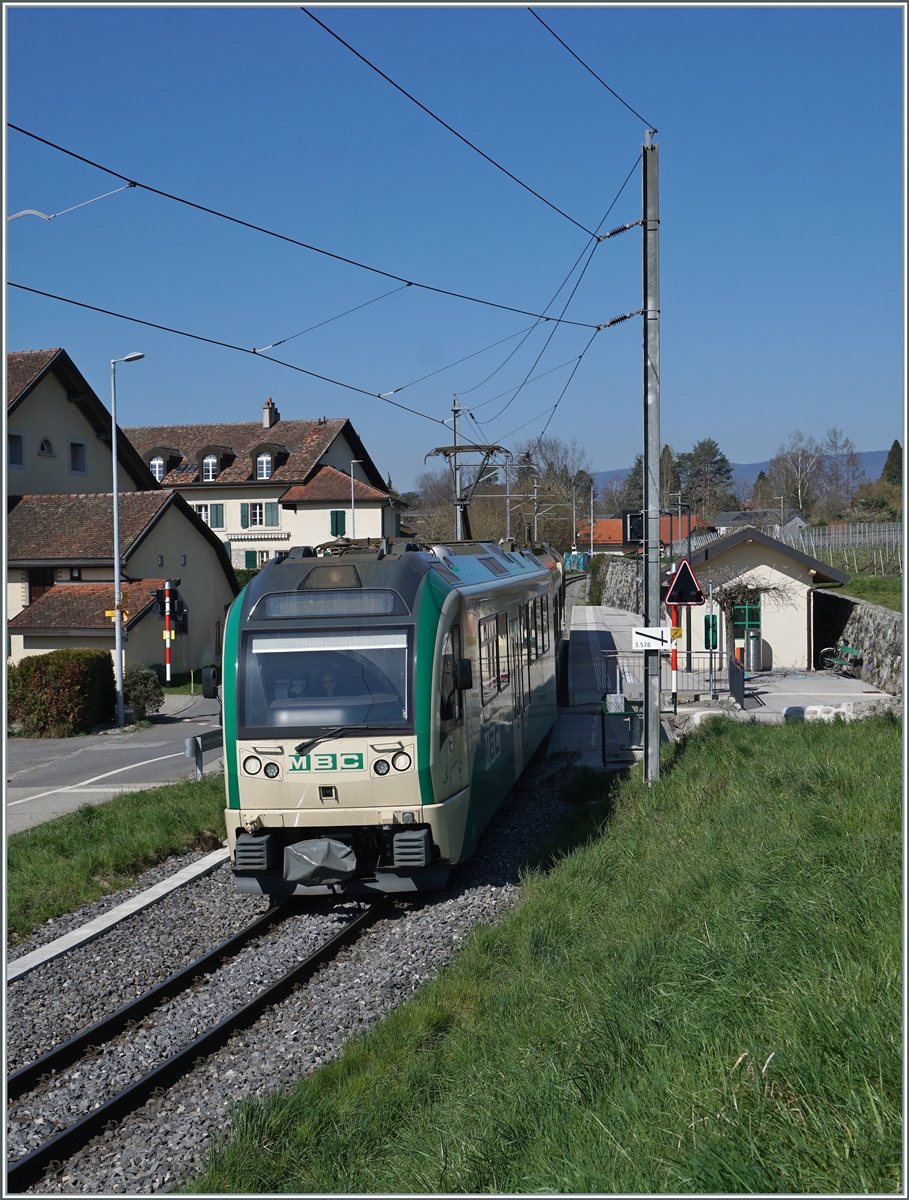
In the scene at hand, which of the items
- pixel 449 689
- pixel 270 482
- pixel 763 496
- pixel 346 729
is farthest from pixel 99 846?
pixel 763 496

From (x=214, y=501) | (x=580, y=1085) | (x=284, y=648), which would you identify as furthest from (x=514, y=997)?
(x=214, y=501)

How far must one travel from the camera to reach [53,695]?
26406 millimetres

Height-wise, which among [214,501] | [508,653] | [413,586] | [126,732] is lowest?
[126,732]

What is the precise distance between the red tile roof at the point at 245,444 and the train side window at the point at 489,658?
155 feet

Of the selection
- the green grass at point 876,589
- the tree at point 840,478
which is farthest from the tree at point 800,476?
the green grass at point 876,589

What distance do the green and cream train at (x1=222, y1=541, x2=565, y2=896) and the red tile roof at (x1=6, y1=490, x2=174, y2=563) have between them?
2495cm

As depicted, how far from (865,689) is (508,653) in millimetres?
15608

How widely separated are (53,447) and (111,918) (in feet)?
104

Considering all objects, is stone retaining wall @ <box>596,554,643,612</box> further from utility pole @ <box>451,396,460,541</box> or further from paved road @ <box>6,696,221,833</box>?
paved road @ <box>6,696,221,833</box>

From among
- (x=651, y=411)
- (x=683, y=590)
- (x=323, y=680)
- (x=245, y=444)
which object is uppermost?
(x=245, y=444)

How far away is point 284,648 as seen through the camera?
9430mm

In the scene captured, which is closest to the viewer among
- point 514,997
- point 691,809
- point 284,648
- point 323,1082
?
point 323,1082

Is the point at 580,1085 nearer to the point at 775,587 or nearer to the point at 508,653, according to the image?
the point at 508,653

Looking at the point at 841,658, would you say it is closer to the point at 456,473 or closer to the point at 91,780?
the point at 456,473
